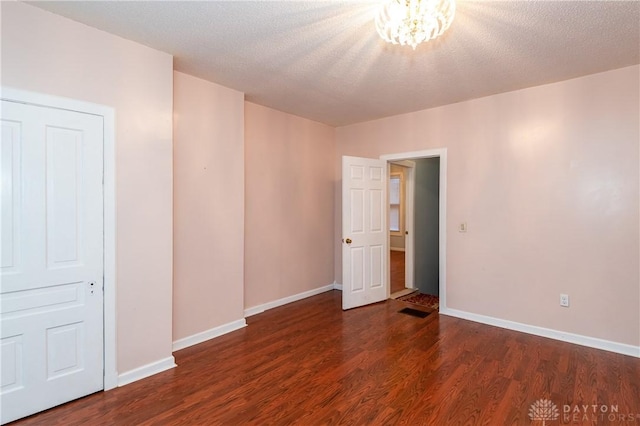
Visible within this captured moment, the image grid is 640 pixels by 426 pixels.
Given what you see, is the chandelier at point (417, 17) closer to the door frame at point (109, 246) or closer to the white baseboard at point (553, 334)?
the door frame at point (109, 246)

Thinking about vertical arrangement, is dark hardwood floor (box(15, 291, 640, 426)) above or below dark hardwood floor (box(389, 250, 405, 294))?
below

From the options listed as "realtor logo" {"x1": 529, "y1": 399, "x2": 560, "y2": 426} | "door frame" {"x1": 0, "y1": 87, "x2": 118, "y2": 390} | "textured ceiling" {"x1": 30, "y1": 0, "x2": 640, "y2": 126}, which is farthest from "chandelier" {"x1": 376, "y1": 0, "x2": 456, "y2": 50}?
"realtor logo" {"x1": 529, "y1": 399, "x2": 560, "y2": 426}

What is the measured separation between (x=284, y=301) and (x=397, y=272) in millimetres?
3039

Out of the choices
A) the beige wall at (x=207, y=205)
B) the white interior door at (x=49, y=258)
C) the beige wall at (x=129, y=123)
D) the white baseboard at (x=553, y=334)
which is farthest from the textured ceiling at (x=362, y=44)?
the white baseboard at (x=553, y=334)

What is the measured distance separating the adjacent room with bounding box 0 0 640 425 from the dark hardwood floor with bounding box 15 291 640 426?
0.07 feet

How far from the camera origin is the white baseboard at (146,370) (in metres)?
2.45

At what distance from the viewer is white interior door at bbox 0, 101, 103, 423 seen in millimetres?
1998

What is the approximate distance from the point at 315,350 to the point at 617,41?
11.8 feet

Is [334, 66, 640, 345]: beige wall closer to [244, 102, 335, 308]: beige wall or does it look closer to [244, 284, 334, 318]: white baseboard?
[244, 102, 335, 308]: beige wall

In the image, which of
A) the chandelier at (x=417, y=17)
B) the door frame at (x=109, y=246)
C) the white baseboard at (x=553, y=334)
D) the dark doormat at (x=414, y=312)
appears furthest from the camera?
the dark doormat at (x=414, y=312)

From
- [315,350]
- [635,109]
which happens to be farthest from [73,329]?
[635,109]

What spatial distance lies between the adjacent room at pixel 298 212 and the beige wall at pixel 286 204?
39mm

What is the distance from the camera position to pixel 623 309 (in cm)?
294

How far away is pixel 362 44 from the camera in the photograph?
2504 millimetres
